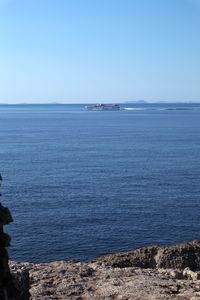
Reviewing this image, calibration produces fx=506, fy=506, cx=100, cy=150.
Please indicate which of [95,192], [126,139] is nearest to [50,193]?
[95,192]

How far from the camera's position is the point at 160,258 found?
43594mm

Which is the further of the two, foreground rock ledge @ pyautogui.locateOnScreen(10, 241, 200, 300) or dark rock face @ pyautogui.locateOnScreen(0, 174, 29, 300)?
foreground rock ledge @ pyautogui.locateOnScreen(10, 241, 200, 300)

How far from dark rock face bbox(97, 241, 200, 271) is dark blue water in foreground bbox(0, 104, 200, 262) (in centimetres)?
1015

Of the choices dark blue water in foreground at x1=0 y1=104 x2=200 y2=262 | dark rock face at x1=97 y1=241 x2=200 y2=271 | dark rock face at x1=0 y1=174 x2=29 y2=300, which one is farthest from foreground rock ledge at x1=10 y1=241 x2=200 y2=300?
dark blue water in foreground at x1=0 y1=104 x2=200 y2=262

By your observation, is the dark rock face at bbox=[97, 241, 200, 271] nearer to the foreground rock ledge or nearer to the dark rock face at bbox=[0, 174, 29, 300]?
the foreground rock ledge

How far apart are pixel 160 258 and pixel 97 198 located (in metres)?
33.6

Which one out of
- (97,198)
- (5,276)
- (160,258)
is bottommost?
(97,198)

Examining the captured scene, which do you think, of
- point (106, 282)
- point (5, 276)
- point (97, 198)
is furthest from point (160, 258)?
point (97, 198)

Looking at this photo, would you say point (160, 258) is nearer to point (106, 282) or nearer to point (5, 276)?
point (106, 282)

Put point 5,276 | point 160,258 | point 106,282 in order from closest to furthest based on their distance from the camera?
point 5,276, point 106,282, point 160,258

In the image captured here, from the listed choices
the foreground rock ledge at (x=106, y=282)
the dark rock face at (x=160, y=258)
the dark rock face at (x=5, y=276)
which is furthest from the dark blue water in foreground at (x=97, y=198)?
the dark rock face at (x=5, y=276)

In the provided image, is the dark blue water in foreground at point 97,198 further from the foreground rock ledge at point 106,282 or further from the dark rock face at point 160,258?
the foreground rock ledge at point 106,282

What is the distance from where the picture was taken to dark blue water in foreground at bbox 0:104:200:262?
5781 centimetres

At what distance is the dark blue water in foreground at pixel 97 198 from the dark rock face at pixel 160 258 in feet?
33.3
